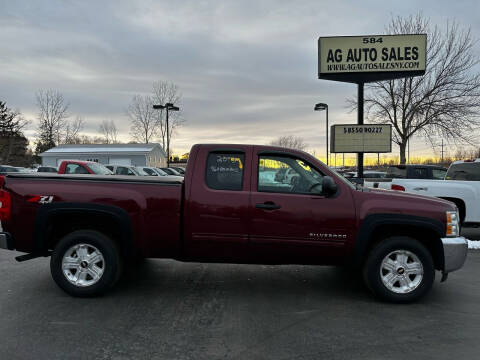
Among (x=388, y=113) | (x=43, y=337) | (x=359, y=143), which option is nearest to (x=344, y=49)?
(x=359, y=143)

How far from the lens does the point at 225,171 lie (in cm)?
457

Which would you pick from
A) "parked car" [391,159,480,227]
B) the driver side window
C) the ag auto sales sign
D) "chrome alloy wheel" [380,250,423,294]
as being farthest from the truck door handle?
the ag auto sales sign

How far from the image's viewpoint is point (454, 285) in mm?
5250

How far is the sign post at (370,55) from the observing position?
15.5 meters

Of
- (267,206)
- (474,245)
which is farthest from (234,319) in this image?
(474,245)

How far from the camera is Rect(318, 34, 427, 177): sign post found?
611 inches

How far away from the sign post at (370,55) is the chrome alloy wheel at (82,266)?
1355cm

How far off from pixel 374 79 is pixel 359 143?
114 inches

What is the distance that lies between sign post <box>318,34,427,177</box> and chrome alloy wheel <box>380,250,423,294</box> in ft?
41.5

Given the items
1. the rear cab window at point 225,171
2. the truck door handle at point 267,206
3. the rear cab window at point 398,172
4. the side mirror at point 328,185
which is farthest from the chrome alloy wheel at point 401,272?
the rear cab window at point 398,172

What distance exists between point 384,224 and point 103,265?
3435 mm

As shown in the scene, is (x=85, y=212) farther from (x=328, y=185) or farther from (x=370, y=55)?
(x=370, y=55)

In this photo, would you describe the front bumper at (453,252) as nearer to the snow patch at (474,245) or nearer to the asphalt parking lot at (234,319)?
the asphalt parking lot at (234,319)

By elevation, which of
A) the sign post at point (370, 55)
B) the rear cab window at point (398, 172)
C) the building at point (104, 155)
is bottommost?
the rear cab window at point (398, 172)
